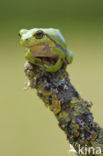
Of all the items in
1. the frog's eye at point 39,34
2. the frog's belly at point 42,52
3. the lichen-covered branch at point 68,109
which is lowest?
the lichen-covered branch at point 68,109

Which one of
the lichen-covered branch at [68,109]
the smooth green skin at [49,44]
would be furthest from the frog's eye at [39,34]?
the lichen-covered branch at [68,109]

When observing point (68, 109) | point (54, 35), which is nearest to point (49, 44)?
point (54, 35)

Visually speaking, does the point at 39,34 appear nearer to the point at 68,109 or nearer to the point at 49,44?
the point at 49,44

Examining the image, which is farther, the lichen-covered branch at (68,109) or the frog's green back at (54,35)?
the frog's green back at (54,35)

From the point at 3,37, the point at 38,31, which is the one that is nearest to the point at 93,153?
the point at 38,31

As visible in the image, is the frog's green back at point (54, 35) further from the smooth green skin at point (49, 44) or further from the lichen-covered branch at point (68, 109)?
the lichen-covered branch at point (68, 109)

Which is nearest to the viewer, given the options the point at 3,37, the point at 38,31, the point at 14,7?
the point at 38,31

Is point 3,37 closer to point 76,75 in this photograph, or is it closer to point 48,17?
point 48,17
